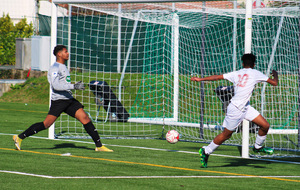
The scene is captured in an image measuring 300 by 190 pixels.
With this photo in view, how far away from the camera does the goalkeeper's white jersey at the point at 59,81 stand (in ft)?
33.1

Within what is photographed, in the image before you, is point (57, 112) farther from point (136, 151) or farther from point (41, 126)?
point (136, 151)

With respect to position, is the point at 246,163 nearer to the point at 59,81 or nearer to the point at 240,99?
the point at 240,99

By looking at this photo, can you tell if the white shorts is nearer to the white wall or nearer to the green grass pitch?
the green grass pitch

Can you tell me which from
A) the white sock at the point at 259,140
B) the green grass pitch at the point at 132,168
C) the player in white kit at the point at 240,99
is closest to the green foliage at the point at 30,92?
the green grass pitch at the point at 132,168

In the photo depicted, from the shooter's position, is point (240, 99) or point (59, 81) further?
point (59, 81)

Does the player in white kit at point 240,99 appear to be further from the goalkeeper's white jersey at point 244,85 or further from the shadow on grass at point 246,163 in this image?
the shadow on grass at point 246,163

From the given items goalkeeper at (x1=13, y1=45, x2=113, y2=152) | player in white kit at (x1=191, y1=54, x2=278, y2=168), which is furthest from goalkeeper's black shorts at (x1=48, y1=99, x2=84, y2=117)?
player in white kit at (x1=191, y1=54, x2=278, y2=168)

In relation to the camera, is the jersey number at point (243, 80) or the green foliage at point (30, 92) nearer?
the jersey number at point (243, 80)

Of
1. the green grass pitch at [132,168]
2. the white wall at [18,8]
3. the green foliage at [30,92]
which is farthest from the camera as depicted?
the white wall at [18,8]

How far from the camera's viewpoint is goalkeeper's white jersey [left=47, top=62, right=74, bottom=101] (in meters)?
10.1

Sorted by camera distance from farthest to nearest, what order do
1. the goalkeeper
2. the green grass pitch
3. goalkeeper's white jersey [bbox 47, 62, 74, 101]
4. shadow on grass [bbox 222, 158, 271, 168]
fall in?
1. the goalkeeper
2. goalkeeper's white jersey [bbox 47, 62, 74, 101]
3. shadow on grass [bbox 222, 158, 271, 168]
4. the green grass pitch

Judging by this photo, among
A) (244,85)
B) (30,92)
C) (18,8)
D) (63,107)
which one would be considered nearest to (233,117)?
(244,85)

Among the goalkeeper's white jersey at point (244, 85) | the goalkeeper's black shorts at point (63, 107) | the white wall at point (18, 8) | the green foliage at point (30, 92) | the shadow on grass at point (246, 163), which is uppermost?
the white wall at point (18, 8)

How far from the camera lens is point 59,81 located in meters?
10.2
